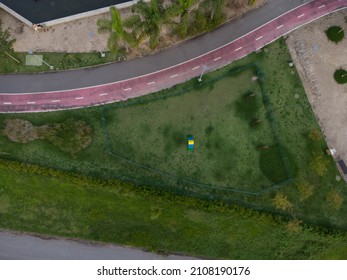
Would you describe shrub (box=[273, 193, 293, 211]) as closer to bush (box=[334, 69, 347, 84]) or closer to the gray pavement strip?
bush (box=[334, 69, 347, 84])

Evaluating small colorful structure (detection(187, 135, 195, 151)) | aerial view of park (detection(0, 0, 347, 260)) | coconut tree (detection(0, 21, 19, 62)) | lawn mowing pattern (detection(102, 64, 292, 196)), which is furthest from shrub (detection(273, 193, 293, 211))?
coconut tree (detection(0, 21, 19, 62))

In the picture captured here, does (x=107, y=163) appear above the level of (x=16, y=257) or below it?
above

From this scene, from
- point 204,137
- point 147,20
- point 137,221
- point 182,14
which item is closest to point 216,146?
point 204,137

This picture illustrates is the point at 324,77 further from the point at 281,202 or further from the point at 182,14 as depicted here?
the point at 182,14

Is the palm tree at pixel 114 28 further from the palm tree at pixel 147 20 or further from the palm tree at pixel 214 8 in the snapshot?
the palm tree at pixel 214 8

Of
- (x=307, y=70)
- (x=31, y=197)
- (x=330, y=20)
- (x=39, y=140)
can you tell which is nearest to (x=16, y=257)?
(x=31, y=197)

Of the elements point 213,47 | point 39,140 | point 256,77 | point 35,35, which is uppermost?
point 35,35

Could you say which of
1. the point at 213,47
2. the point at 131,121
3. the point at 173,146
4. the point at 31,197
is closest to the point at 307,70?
the point at 213,47

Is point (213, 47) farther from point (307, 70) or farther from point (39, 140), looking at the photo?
point (39, 140)
